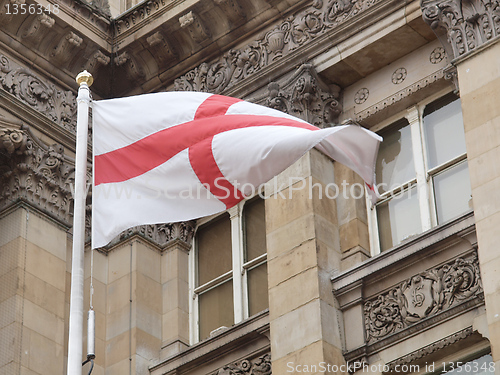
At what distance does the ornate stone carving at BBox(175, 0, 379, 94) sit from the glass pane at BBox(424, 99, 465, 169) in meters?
2.32

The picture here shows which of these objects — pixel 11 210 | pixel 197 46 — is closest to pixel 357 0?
pixel 197 46

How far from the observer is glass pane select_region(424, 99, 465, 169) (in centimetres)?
2110

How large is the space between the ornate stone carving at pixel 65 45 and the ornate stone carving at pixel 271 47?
2083 millimetres

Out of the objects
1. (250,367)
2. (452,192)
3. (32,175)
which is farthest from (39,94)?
(452,192)

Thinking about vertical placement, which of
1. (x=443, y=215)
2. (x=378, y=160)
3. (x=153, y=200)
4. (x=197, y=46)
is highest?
(x=197, y=46)

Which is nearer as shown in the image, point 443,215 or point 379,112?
point 443,215

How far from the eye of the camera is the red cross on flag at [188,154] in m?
16.8

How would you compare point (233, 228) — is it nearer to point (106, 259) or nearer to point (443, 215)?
point (106, 259)

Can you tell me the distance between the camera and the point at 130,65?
25.2m

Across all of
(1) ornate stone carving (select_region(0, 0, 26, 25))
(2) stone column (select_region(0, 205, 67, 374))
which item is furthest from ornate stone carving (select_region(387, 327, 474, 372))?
(1) ornate stone carving (select_region(0, 0, 26, 25))

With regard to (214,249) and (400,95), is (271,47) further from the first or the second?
(214,249)

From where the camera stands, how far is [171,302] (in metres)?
23.5

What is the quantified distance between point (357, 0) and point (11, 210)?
716 cm

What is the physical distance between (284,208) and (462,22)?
13.8 ft
